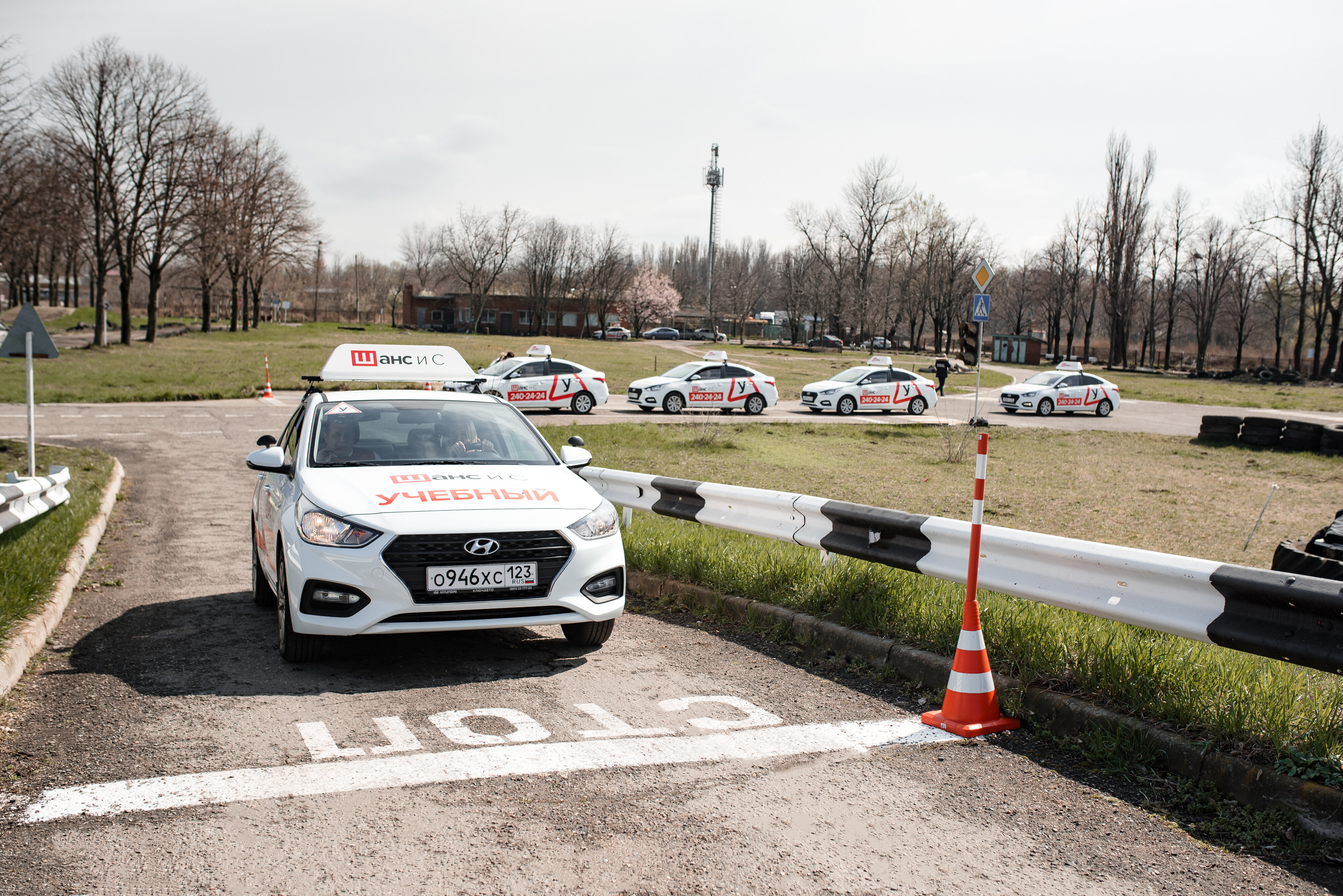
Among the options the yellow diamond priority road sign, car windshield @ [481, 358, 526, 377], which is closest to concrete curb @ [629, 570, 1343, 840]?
the yellow diamond priority road sign

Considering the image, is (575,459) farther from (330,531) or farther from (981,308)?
(981,308)

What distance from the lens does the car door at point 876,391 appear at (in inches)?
1200

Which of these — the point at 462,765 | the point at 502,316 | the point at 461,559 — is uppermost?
the point at 502,316

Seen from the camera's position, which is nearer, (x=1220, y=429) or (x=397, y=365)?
(x=397, y=365)

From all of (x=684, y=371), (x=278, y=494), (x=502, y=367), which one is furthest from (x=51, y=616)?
(x=684, y=371)

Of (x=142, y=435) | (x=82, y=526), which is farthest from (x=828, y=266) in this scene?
(x=82, y=526)

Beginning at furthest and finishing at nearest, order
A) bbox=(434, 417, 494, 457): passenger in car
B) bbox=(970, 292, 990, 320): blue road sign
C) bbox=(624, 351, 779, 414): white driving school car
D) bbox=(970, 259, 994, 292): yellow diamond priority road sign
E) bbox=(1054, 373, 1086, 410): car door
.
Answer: bbox=(1054, 373, 1086, 410): car door
bbox=(624, 351, 779, 414): white driving school car
bbox=(970, 292, 990, 320): blue road sign
bbox=(970, 259, 994, 292): yellow diamond priority road sign
bbox=(434, 417, 494, 457): passenger in car

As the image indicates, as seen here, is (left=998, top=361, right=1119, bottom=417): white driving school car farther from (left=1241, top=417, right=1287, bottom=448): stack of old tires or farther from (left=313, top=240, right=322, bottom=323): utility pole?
(left=313, top=240, right=322, bottom=323): utility pole

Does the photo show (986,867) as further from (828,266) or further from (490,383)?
(828,266)

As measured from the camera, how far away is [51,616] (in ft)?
20.5

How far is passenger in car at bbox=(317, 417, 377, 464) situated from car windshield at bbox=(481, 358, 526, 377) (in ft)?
68.1

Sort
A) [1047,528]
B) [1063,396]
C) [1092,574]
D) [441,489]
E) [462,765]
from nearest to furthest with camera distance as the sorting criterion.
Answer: [462,765] → [1092,574] → [441,489] → [1047,528] → [1063,396]

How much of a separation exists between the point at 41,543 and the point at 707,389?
72.0ft

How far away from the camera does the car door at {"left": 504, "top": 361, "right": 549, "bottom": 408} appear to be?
2686cm
